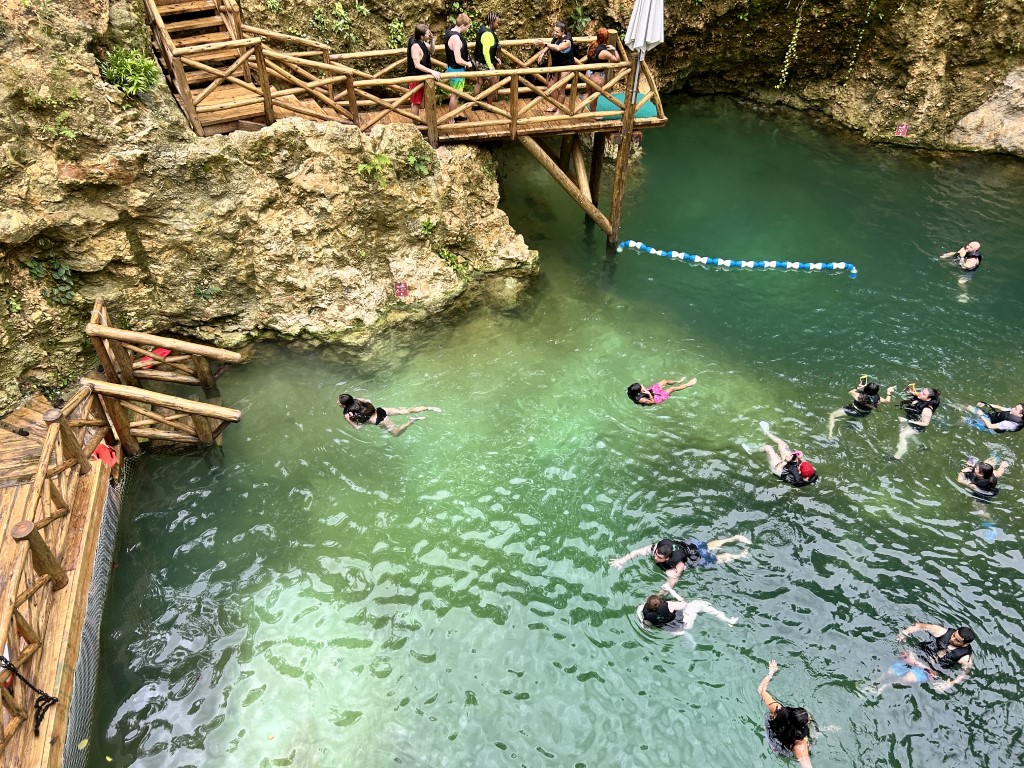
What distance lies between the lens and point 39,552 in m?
8.46

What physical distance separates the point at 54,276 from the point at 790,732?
13290 mm

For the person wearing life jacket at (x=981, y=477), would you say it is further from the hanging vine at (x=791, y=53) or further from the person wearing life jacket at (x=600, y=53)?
the hanging vine at (x=791, y=53)

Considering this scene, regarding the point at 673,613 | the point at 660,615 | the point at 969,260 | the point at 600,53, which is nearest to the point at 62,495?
the point at 660,615

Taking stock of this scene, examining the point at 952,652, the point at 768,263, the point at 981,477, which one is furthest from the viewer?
the point at 768,263

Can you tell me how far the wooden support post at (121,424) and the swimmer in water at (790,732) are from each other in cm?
1081

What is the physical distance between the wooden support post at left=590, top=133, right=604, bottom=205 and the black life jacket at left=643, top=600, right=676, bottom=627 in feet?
33.6

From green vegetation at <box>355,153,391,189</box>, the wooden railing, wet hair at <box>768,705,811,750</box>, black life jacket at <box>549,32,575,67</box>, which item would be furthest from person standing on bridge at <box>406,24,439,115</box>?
wet hair at <box>768,705,811,750</box>

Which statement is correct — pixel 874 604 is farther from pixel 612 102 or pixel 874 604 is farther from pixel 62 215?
pixel 62 215

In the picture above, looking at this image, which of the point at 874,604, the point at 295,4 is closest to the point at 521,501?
the point at 874,604

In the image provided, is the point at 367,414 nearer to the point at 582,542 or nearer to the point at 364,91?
the point at 582,542

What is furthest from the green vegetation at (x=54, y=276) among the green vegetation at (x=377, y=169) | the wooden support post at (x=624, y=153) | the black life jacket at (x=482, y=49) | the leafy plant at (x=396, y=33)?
the wooden support post at (x=624, y=153)

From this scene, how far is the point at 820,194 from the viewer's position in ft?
62.8

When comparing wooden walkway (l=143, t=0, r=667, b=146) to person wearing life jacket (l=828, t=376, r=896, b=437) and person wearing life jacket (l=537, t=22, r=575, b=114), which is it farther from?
person wearing life jacket (l=828, t=376, r=896, b=437)

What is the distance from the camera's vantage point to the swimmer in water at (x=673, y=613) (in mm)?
9672
